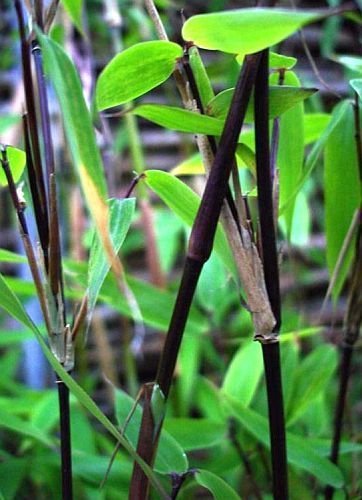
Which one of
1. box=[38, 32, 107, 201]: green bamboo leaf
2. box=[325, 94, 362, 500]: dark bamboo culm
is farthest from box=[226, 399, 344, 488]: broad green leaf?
box=[38, 32, 107, 201]: green bamboo leaf

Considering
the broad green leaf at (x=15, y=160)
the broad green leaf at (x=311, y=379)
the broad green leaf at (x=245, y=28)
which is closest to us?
the broad green leaf at (x=245, y=28)

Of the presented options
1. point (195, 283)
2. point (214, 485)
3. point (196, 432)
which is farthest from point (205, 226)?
point (196, 432)

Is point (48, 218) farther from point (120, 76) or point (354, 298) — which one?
point (354, 298)

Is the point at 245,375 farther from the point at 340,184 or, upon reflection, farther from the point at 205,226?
the point at 205,226

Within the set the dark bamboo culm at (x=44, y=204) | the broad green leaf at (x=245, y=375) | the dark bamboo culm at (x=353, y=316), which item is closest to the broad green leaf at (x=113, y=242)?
the dark bamboo culm at (x=44, y=204)

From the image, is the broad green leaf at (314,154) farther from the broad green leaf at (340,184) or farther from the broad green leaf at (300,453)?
the broad green leaf at (300,453)

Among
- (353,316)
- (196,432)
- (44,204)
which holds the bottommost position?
(196,432)
